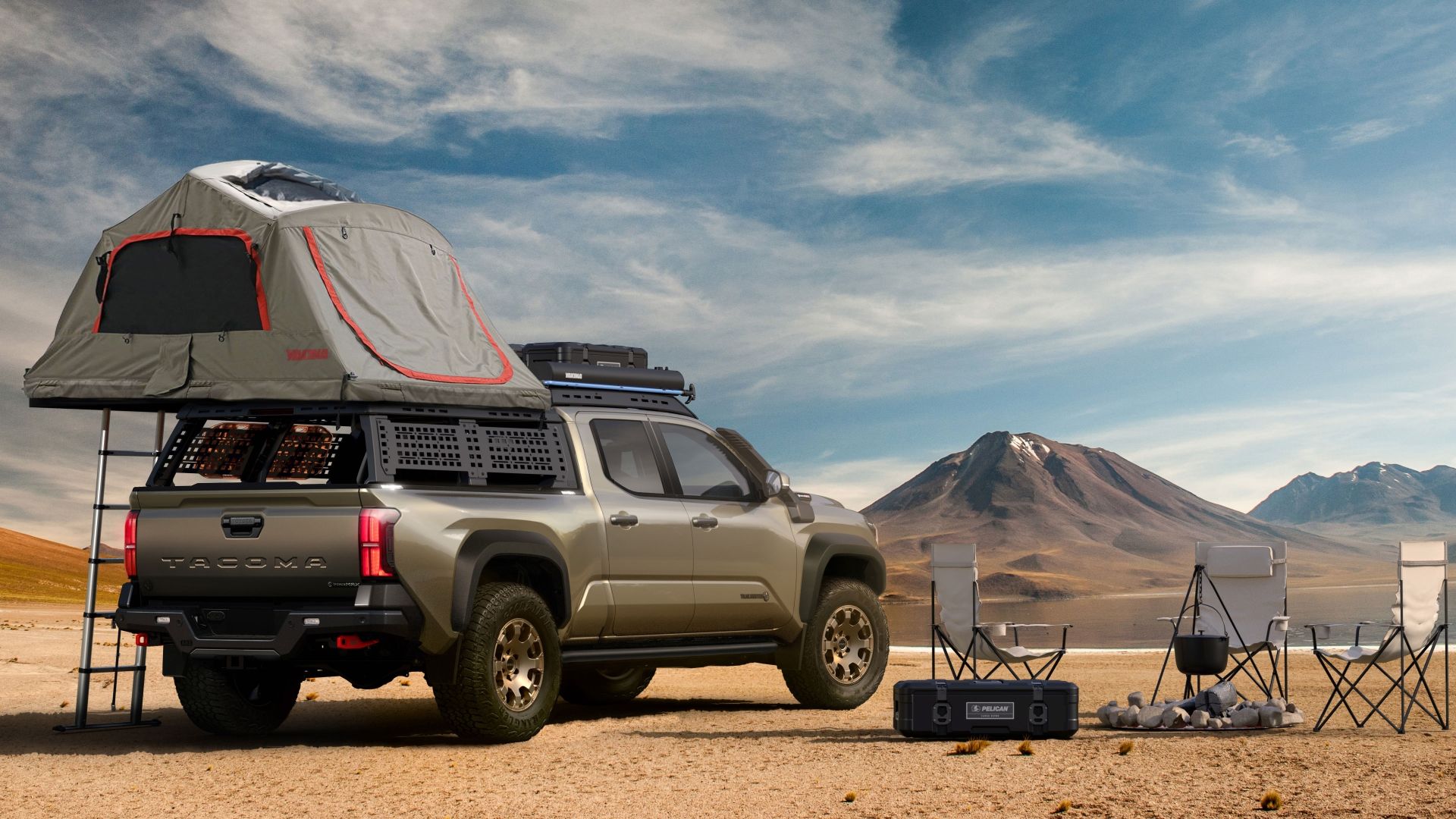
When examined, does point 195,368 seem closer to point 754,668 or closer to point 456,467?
point 456,467

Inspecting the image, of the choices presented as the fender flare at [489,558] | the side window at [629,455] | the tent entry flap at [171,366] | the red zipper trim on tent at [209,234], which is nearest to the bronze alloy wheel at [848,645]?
the side window at [629,455]

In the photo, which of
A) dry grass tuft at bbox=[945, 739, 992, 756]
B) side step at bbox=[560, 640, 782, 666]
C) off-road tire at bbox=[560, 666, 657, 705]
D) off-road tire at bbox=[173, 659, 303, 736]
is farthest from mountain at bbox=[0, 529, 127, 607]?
dry grass tuft at bbox=[945, 739, 992, 756]

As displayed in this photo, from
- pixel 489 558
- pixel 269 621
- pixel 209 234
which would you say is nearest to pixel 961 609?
pixel 489 558

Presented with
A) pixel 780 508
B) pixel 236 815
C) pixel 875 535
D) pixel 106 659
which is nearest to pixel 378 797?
pixel 236 815

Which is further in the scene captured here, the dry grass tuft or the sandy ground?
the dry grass tuft

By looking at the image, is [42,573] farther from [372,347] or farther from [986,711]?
[986,711]

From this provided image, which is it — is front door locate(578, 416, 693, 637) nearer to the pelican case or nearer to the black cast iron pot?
the pelican case

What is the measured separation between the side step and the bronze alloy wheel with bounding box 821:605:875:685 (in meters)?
0.54

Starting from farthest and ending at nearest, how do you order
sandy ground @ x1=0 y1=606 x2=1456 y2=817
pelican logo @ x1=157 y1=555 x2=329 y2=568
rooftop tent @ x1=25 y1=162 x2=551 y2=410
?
rooftop tent @ x1=25 y1=162 x2=551 y2=410 → pelican logo @ x1=157 y1=555 x2=329 y2=568 → sandy ground @ x1=0 y1=606 x2=1456 y2=817

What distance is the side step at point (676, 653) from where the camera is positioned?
378 inches

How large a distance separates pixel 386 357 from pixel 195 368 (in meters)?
1.26

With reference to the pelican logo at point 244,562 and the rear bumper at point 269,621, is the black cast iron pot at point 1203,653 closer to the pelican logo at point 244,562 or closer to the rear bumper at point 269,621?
the rear bumper at point 269,621

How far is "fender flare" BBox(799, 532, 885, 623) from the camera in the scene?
11.1 meters

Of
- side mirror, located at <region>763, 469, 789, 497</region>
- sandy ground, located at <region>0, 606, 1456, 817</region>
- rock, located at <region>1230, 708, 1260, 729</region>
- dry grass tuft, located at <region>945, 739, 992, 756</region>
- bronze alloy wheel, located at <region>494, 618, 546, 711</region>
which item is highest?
side mirror, located at <region>763, 469, 789, 497</region>
